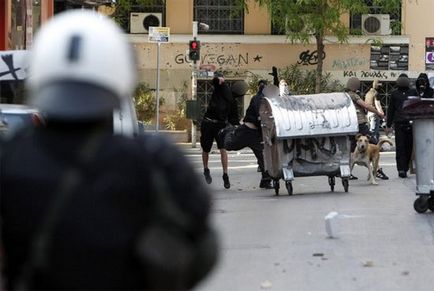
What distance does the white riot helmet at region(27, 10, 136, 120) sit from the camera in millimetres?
2660

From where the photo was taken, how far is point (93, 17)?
2.91m

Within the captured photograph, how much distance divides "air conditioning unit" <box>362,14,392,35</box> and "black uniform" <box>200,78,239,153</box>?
19904 millimetres

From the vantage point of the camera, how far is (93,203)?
263 centimetres

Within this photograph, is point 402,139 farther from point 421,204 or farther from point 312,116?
point 421,204

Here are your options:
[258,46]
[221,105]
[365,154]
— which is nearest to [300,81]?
[258,46]

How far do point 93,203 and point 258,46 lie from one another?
32.6m

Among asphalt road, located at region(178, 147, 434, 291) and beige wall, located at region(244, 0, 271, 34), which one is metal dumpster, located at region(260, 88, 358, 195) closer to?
asphalt road, located at region(178, 147, 434, 291)

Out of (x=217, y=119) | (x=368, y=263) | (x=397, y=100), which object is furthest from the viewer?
(x=397, y=100)

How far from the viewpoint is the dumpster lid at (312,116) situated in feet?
46.1

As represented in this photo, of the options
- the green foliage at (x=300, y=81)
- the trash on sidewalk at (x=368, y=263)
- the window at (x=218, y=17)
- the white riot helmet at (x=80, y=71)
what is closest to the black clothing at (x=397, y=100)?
the trash on sidewalk at (x=368, y=263)

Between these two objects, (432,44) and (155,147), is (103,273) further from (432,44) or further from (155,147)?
(432,44)

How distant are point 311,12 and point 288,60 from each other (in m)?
3.42

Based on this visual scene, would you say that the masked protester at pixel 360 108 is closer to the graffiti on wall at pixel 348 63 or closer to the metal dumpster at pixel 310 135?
the metal dumpster at pixel 310 135

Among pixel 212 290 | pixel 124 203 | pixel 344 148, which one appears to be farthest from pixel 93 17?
pixel 344 148
